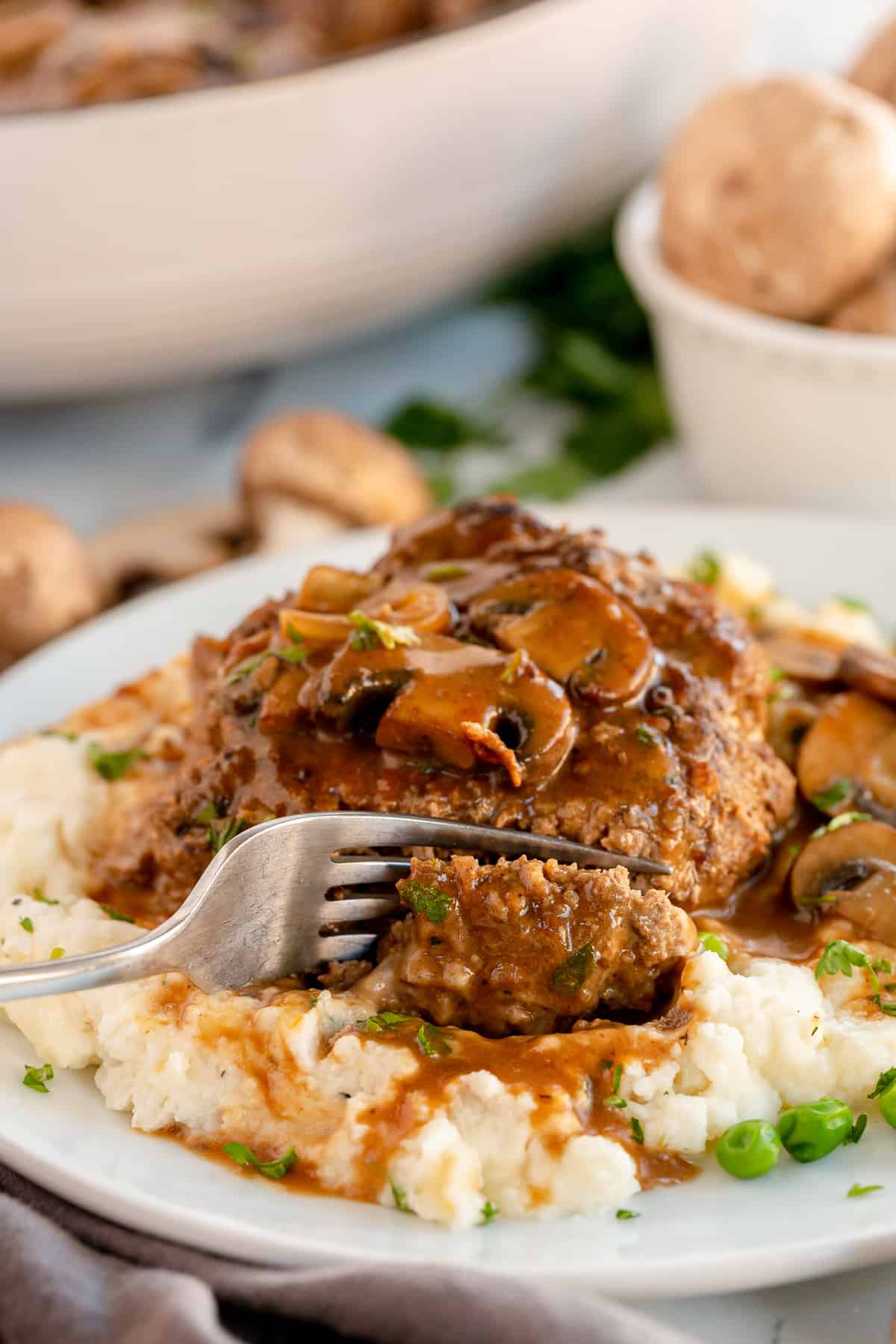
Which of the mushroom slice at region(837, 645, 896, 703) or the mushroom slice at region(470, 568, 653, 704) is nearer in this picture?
the mushroom slice at region(470, 568, 653, 704)

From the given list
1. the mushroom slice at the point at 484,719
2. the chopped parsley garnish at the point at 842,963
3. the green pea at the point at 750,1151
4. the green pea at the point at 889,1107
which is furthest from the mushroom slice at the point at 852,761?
the green pea at the point at 750,1151

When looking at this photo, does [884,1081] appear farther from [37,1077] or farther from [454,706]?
[37,1077]

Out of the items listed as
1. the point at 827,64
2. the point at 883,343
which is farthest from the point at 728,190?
the point at 827,64

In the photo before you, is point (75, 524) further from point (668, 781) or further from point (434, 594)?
point (668, 781)

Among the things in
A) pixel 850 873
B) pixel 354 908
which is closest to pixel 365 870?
pixel 354 908

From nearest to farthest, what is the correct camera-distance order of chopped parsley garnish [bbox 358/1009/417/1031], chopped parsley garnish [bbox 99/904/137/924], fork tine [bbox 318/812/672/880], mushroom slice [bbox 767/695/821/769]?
chopped parsley garnish [bbox 358/1009/417/1031] → fork tine [bbox 318/812/672/880] → chopped parsley garnish [bbox 99/904/137/924] → mushroom slice [bbox 767/695/821/769]

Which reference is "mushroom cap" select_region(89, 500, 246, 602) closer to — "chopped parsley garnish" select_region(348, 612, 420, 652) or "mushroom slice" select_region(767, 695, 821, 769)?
"chopped parsley garnish" select_region(348, 612, 420, 652)

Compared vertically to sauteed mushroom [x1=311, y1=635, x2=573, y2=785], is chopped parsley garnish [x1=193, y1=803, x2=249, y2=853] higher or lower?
lower

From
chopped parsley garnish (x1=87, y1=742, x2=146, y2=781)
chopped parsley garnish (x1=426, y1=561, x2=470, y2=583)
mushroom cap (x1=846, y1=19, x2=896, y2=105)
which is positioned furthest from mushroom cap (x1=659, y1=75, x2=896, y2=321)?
chopped parsley garnish (x1=87, y1=742, x2=146, y2=781)
